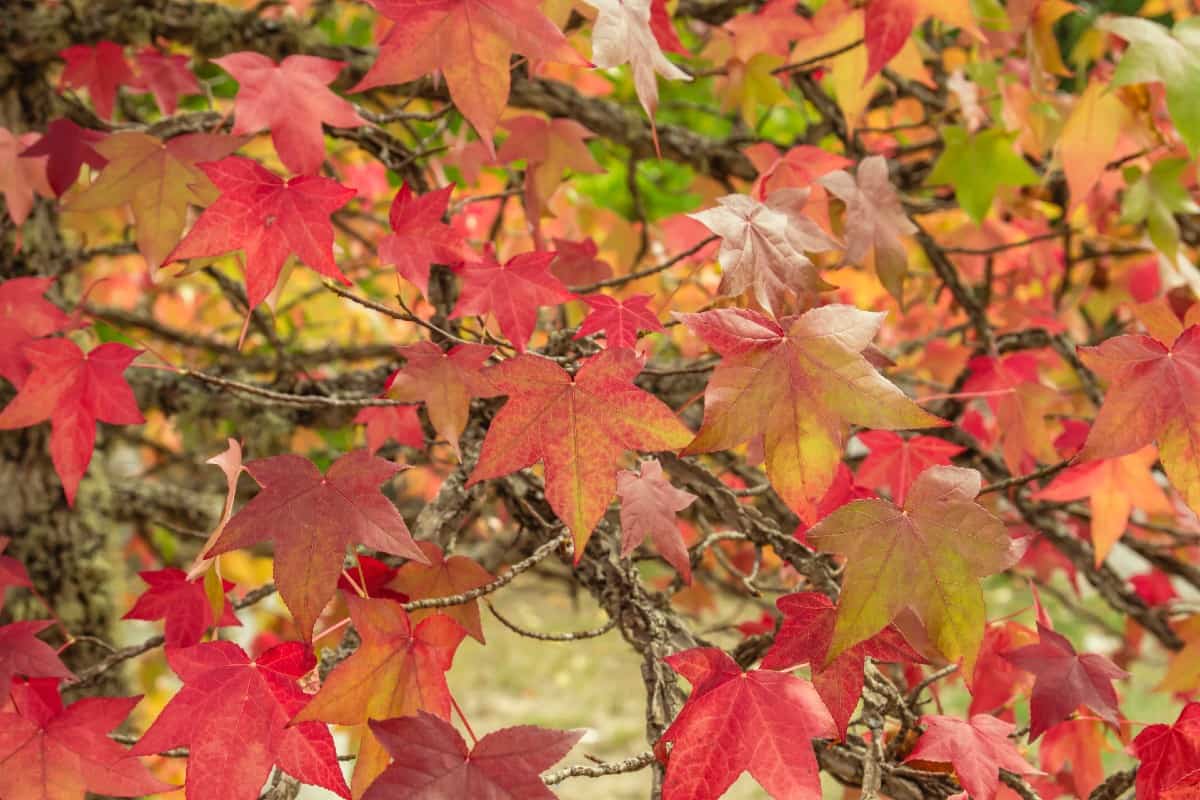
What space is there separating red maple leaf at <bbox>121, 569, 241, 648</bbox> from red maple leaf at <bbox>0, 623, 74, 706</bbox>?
0.26ft

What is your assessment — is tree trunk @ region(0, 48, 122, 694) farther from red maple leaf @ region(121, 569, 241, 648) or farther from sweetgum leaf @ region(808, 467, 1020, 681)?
sweetgum leaf @ region(808, 467, 1020, 681)

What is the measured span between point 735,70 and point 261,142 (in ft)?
4.84

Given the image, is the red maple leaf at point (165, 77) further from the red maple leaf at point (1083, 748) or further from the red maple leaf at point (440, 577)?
the red maple leaf at point (1083, 748)

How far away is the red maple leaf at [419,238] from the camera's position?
3.19 feet

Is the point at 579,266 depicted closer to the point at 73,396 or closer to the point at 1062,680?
the point at 73,396

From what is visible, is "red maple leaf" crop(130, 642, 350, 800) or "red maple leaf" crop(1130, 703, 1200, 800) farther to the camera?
"red maple leaf" crop(1130, 703, 1200, 800)

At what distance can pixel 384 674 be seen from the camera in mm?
761

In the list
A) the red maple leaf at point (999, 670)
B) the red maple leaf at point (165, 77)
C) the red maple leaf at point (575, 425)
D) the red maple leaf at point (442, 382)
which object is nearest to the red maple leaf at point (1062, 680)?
the red maple leaf at point (999, 670)

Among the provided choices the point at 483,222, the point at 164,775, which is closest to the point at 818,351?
the point at 483,222

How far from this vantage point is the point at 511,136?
4.40ft

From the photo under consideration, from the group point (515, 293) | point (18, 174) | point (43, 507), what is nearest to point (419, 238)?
point (515, 293)

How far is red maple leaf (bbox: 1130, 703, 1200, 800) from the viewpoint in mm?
837

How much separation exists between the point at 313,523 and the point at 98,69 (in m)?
1.05

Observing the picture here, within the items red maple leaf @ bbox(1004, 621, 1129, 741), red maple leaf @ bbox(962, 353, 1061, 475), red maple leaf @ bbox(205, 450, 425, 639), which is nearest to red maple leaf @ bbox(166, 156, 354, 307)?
red maple leaf @ bbox(205, 450, 425, 639)
